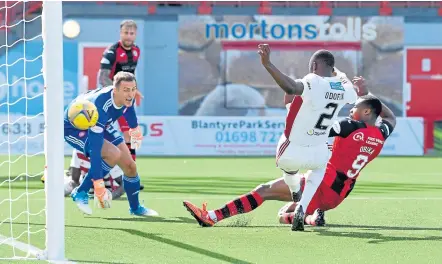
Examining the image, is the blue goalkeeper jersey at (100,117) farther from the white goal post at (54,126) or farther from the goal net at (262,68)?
the goal net at (262,68)

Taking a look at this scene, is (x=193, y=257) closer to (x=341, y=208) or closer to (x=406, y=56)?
(x=341, y=208)

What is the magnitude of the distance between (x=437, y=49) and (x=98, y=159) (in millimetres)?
23108

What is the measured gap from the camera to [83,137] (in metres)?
9.91

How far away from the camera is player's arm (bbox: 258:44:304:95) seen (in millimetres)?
7449

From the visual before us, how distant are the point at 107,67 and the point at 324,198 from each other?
13.6 ft

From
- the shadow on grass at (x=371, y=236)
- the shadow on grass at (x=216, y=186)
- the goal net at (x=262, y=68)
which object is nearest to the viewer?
the shadow on grass at (x=371, y=236)

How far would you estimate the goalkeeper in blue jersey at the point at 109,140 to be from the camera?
9.01 meters

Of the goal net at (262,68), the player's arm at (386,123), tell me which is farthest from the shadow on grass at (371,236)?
the goal net at (262,68)

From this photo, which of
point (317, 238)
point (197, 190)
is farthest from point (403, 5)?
point (317, 238)

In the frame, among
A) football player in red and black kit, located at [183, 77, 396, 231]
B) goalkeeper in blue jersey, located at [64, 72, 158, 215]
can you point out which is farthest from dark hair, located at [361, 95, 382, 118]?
goalkeeper in blue jersey, located at [64, 72, 158, 215]

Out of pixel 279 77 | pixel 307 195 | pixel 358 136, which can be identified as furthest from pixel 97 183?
pixel 358 136

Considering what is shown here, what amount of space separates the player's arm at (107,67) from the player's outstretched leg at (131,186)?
7.97 feet

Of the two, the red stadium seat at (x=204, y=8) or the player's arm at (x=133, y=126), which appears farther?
the red stadium seat at (x=204, y=8)

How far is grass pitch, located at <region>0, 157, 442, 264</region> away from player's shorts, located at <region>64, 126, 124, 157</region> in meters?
0.63
